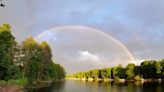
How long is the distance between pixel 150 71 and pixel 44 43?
77463 millimetres

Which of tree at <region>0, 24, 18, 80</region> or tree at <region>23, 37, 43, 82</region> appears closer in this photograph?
tree at <region>0, 24, 18, 80</region>

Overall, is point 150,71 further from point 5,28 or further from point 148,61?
point 5,28

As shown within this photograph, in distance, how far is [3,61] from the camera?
69.1 meters

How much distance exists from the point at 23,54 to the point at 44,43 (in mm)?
33654

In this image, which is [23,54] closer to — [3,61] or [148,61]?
[3,61]

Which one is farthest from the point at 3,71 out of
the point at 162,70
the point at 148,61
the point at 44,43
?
the point at 148,61

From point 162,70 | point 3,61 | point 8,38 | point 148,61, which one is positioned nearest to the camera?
point 3,61

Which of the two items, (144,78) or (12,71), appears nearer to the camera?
(12,71)

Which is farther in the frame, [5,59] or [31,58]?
[31,58]

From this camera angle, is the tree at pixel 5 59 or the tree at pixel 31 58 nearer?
the tree at pixel 5 59

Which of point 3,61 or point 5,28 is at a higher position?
point 5,28

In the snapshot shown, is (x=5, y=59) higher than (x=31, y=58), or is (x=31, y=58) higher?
(x=31, y=58)

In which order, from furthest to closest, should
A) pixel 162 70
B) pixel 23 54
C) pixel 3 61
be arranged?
pixel 162 70 → pixel 23 54 → pixel 3 61

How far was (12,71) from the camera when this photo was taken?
75062 millimetres
